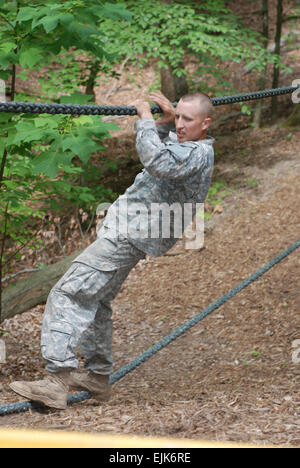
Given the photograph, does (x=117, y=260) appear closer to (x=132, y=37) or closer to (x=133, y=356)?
(x=133, y=356)

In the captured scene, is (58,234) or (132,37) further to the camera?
(58,234)

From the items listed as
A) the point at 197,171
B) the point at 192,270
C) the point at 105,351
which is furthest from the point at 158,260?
the point at 197,171

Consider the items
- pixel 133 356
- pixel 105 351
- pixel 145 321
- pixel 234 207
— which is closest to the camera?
pixel 105 351

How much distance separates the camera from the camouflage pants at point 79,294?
2904 millimetres

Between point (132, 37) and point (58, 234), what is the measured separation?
3213 millimetres

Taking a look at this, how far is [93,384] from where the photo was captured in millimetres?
3457

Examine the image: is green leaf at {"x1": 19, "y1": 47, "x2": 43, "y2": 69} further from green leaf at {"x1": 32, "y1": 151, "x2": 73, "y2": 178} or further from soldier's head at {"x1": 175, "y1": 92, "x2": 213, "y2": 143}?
soldier's head at {"x1": 175, "y1": 92, "x2": 213, "y2": 143}

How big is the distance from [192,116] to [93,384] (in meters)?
1.70

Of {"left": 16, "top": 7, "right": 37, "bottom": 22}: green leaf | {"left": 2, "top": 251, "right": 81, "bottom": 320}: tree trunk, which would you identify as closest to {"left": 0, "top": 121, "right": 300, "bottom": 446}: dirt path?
{"left": 2, "top": 251, "right": 81, "bottom": 320}: tree trunk

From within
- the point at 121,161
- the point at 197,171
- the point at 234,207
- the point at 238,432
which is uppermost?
the point at 121,161

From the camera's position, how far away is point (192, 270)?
23.4 feet

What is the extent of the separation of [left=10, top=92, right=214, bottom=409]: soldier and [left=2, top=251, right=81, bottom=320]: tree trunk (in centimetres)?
352

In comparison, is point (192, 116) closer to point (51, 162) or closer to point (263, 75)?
point (51, 162)

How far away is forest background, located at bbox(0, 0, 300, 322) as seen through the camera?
335 cm
